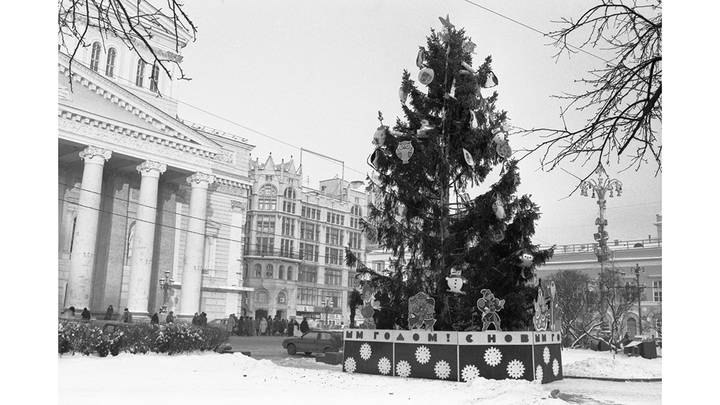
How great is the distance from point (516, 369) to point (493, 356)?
24 cm

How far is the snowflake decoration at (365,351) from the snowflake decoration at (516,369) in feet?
4.92

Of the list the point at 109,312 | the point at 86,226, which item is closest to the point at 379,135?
the point at 86,226

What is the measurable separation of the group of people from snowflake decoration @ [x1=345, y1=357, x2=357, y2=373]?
30.3 inches

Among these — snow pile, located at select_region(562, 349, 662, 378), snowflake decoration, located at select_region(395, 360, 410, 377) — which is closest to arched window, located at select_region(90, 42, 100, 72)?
snowflake decoration, located at select_region(395, 360, 410, 377)

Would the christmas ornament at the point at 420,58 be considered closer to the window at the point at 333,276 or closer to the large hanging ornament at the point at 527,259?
the large hanging ornament at the point at 527,259

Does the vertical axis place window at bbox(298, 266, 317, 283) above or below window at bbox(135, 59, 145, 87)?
below

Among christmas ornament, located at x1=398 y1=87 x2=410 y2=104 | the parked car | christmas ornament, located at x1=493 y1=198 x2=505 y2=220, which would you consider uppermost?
christmas ornament, located at x1=398 y1=87 x2=410 y2=104

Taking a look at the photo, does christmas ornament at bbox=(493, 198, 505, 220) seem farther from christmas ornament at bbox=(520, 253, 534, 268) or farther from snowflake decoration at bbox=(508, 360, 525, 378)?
snowflake decoration at bbox=(508, 360, 525, 378)

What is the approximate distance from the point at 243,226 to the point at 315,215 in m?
0.74

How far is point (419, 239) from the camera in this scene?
658 centimetres

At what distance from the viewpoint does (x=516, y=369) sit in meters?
5.79

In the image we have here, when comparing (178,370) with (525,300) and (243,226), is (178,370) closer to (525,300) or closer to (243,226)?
(243,226)

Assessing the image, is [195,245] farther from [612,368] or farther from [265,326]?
[612,368]

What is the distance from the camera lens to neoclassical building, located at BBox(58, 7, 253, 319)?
5496mm
